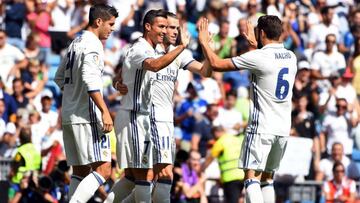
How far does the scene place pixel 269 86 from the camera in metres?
15.9

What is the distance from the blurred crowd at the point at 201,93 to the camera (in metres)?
22.2

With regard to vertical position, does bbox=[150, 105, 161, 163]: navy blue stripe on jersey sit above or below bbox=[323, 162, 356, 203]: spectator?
above

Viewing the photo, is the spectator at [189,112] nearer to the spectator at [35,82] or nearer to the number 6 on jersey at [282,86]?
the spectator at [35,82]

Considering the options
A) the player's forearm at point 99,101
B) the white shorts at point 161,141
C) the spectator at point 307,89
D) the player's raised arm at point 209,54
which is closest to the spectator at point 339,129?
the spectator at point 307,89

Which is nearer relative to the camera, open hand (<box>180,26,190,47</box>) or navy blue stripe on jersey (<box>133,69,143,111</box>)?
open hand (<box>180,26,190,47</box>)

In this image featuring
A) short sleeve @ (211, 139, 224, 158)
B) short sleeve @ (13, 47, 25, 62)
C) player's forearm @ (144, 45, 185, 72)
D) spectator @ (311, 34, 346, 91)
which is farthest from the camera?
spectator @ (311, 34, 346, 91)

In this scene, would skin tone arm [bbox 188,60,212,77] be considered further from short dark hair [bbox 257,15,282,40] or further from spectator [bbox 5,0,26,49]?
spectator [bbox 5,0,26,49]

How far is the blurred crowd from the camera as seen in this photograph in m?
22.2

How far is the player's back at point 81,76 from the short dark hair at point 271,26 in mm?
1944

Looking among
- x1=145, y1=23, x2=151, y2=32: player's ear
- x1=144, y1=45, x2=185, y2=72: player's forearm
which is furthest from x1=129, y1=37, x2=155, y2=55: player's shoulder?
x1=144, y1=45, x2=185, y2=72: player's forearm

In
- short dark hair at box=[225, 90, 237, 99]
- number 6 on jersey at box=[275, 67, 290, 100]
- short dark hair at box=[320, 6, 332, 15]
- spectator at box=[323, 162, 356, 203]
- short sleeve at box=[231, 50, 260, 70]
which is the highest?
short dark hair at box=[320, 6, 332, 15]

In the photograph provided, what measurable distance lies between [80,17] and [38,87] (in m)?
2.65

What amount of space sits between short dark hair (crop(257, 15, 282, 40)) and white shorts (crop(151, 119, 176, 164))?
70.8 inches

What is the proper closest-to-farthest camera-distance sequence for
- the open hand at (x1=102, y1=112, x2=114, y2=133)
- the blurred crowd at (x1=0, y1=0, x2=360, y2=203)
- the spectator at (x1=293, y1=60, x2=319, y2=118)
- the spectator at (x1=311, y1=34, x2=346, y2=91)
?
the open hand at (x1=102, y1=112, x2=114, y2=133) → the blurred crowd at (x1=0, y1=0, x2=360, y2=203) → the spectator at (x1=293, y1=60, x2=319, y2=118) → the spectator at (x1=311, y1=34, x2=346, y2=91)
